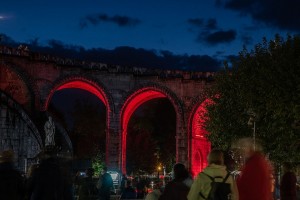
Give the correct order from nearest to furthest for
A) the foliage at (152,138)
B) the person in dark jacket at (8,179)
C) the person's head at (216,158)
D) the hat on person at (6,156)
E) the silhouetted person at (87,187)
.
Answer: the person's head at (216,158), the person in dark jacket at (8,179), the hat on person at (6,156), the silhouetted person at (87,187), the foliage at (152,138)

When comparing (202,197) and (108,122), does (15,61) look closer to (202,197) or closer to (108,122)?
(108,122)

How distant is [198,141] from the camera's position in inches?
1612

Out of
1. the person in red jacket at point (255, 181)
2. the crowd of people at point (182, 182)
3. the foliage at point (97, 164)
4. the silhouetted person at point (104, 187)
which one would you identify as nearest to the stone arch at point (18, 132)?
the foliage at point (97, 164)

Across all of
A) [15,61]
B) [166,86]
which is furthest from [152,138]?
[15,61]

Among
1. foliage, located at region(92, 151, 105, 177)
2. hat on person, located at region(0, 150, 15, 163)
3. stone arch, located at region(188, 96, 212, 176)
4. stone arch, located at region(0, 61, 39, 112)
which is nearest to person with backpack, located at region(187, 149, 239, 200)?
hat on person, located at region(0, 150, 15, 163)

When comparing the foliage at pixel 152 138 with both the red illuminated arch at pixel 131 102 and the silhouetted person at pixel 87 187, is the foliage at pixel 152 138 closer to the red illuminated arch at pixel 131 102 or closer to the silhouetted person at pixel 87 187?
the red illuminated arch at pixel 131 102

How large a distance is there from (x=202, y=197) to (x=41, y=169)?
97.7 inches

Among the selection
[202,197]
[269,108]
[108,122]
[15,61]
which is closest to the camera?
[202,197]

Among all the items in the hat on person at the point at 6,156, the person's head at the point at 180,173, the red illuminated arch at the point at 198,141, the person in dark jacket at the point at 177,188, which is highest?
the red illuminated arch at the point at 198,141

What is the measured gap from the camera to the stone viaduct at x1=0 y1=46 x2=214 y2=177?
117ft

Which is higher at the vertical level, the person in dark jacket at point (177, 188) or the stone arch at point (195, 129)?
the stone arch at point (195, 129)

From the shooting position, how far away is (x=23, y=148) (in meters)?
31.3

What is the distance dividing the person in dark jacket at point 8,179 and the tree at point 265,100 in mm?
18720

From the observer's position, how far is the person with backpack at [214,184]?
23.1 feet
